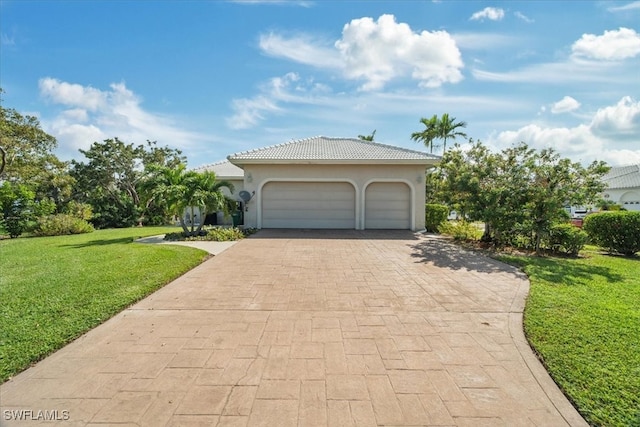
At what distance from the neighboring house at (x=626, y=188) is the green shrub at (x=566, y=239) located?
→ 32.2m

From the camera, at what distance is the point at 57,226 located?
622 inches

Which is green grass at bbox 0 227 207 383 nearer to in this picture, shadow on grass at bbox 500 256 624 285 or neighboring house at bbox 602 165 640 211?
shadow on grass at bbox 500 256 624 285

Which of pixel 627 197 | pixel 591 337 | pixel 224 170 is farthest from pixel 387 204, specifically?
pixel 627 197

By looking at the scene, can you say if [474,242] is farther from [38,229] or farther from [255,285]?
[38,229]

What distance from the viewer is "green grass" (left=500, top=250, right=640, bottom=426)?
2535 millimetres

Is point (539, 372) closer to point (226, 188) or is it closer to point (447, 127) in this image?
point (226, 188)

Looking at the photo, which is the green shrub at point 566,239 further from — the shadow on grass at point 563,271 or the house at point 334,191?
the house at point 334,191

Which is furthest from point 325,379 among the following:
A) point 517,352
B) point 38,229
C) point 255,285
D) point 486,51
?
point 38,229

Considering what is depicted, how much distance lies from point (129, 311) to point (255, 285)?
84.0 inches

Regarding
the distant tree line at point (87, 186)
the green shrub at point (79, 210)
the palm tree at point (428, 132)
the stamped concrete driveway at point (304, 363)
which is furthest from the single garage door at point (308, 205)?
the palm tree at point (428, 132)

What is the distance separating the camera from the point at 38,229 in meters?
15.7

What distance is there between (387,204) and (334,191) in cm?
272

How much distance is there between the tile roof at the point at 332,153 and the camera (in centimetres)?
1354

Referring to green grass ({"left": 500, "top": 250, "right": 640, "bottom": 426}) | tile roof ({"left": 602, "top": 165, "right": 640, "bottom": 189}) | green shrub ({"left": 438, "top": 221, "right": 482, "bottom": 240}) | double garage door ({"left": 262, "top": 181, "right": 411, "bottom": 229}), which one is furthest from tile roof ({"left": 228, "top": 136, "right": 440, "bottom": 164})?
tile roof ({"left": 602, "top": 165, "right": 640, "bottom": 189})
